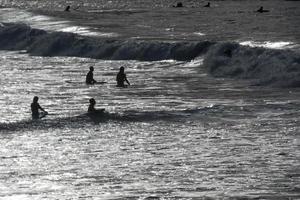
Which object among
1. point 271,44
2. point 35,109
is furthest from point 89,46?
point 35,109

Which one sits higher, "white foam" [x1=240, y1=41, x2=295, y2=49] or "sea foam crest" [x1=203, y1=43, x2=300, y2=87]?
"white foam" [x1=240, y1=41, x2=295, y2=49]

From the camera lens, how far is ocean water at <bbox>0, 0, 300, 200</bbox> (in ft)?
57.9

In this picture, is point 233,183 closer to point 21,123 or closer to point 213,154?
point 213,154

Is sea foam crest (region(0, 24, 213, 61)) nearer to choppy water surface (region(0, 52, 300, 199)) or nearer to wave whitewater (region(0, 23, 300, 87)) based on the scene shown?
wave whitewater (region(0, 23, 300, 87))

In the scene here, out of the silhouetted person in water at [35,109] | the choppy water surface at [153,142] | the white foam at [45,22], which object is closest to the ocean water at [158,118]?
the choppy water surface at [153,142]

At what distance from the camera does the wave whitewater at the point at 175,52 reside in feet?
117

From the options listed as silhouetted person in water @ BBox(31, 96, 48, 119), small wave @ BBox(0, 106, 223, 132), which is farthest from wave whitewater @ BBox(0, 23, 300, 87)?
silhouetted person in water @ BBox(31, 96, 48, 119)

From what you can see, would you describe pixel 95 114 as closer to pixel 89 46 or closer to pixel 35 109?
pixel 35 109

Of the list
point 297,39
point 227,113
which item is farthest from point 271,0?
point 227,113

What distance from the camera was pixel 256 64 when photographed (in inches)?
1483

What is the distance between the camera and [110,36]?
54156 mm

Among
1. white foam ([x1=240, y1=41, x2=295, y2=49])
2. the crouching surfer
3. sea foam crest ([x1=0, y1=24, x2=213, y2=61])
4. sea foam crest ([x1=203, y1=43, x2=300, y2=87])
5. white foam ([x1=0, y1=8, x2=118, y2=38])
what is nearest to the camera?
the crouching surfer

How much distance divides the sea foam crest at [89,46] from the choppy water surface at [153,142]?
31.2 feet

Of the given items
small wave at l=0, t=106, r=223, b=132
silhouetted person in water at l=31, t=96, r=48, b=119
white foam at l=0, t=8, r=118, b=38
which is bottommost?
white foam at l=0, t=8, r=118, b=38
